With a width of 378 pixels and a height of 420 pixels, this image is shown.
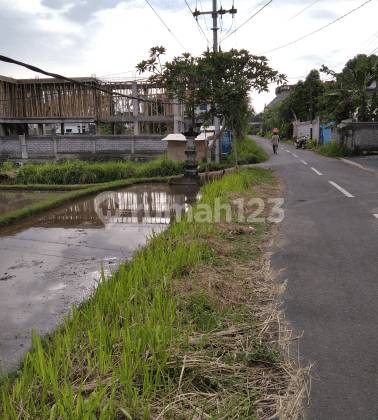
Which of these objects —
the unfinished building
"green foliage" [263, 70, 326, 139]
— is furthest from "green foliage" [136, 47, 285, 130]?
"green foliage" [263, 70, 326, 139]

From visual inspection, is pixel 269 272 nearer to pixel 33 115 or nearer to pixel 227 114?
pixel 227 114

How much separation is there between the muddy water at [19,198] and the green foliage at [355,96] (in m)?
19.0

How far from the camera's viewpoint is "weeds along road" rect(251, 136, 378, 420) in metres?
2.58

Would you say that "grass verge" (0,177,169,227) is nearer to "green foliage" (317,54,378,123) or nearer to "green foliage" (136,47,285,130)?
"green foliage" (136,47,285,130)

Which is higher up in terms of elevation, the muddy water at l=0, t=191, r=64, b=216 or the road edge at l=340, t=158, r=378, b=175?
the road edge at l=340, t=158, r=378, b=175

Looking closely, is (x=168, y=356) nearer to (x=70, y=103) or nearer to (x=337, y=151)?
(x=337, y=151)

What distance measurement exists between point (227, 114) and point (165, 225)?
25.9 feet

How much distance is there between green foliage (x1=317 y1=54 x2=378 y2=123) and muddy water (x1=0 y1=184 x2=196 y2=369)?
56.0 ft

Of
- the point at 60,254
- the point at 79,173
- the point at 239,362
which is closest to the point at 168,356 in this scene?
the point at 239,362

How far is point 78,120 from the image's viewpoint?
30609 millimetres

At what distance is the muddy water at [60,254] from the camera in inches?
151

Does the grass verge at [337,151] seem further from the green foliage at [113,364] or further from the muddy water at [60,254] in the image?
the green foliage at [113,364]

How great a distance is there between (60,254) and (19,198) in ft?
23.0

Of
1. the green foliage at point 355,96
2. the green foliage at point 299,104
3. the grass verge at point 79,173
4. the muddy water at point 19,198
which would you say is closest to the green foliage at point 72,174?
the grass verge at point 79,173
